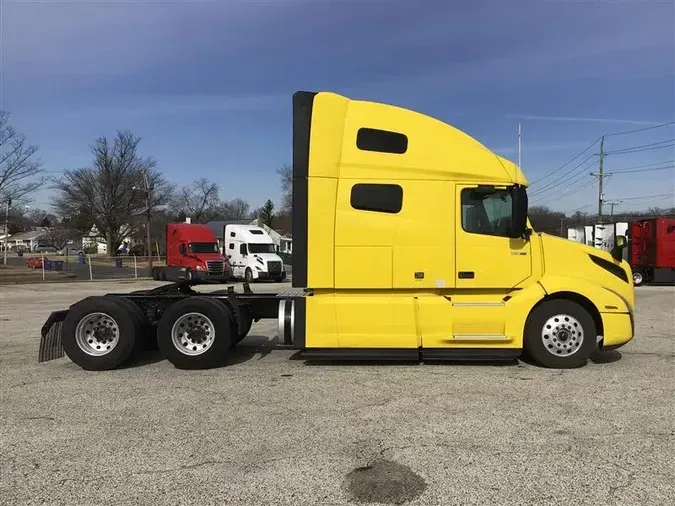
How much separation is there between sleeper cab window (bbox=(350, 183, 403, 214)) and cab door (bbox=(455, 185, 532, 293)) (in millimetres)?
817

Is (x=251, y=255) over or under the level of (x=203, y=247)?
under

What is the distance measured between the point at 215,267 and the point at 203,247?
1.53 meters

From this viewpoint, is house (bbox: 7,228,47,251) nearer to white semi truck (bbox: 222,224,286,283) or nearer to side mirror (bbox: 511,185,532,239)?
white semi truck (bbox: 222,224,286,283)

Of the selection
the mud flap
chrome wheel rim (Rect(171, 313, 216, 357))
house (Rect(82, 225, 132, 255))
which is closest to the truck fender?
chrome wheel rim (Rect(171, 313, 216, 357))

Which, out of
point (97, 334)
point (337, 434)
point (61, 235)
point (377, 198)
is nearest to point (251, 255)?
point (97, 334)

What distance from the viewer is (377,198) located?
7145 millimetres

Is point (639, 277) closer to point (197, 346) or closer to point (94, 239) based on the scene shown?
point (197, 346)

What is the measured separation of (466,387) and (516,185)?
2.79 m

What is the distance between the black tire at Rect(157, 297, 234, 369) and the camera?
728 cm

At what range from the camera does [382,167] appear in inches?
282

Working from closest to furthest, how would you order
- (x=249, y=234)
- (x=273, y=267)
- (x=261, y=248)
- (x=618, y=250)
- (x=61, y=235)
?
1. (x=618, y=250)
2. (x=273, y=267)
3. (x=261, y=248)
4. (x=249, y=234)
5. (x=61, y=235)

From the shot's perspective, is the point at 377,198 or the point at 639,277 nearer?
the point at 377,198

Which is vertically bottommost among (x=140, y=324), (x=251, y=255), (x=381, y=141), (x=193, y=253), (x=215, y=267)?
(x=140, y=324)

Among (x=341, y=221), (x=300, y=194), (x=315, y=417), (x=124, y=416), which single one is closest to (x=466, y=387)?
(x=315, y=417)
